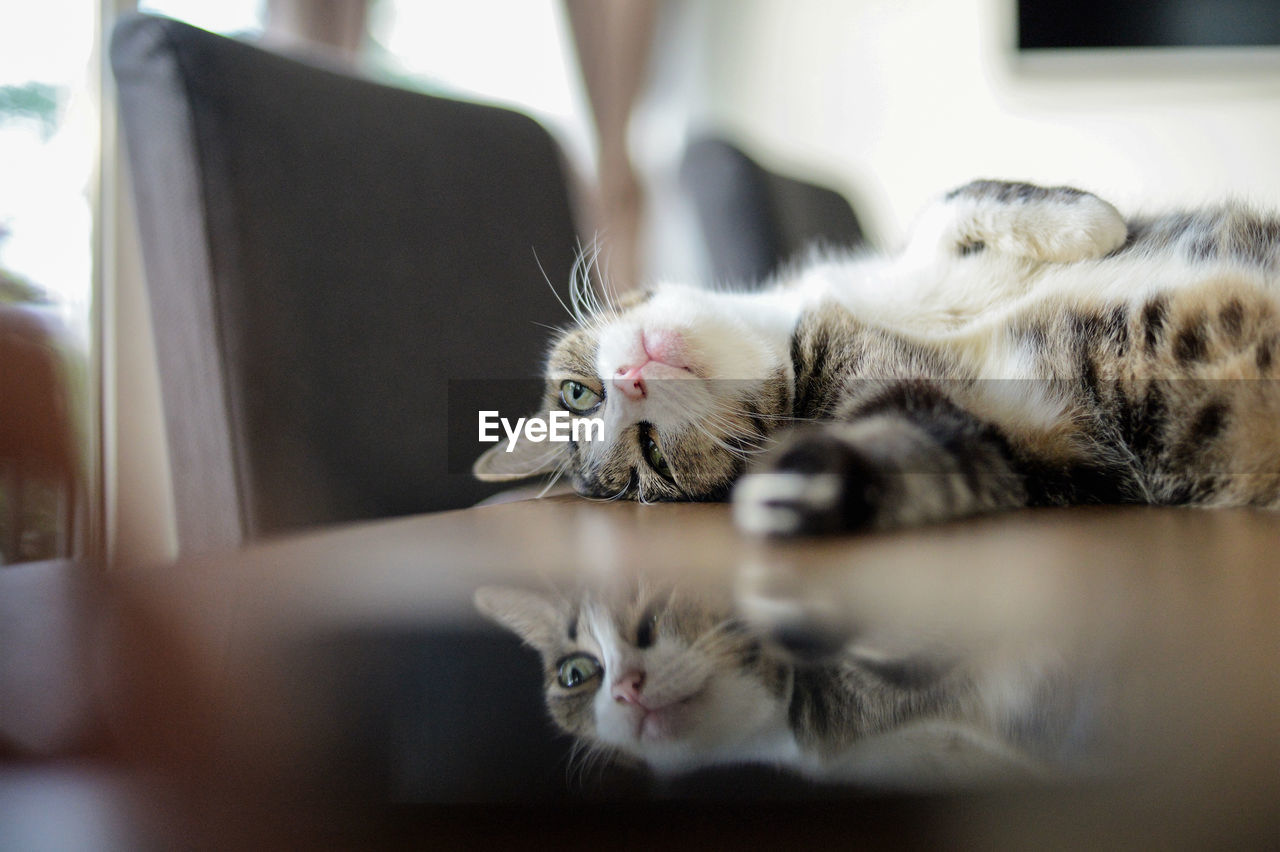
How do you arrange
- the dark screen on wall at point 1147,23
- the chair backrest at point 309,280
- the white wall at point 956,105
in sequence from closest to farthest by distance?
1. the chair backrest at point 309,280
2. the dark screen on wall at point 1147,23
3. the white wall at point 956,105

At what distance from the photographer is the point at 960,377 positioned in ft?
2.25

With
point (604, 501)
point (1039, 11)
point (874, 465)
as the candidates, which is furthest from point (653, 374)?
point (1039, 11)

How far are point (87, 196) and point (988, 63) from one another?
8.27 feet

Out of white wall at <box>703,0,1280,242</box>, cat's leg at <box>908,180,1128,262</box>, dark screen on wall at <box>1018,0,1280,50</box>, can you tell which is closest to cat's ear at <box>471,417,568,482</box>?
cat's leg at <box>908,180,1128,262</box>

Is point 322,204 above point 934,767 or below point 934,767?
above

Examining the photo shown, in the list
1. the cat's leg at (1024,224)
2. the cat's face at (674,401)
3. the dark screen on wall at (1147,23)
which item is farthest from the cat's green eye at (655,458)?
the dark screen on wall at (1147,23)

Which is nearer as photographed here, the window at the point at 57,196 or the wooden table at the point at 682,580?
the wooden table at the point at 682,580

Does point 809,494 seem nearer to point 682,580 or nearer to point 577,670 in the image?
point 682,580

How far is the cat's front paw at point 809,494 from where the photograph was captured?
48cm

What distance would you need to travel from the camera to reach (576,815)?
17cm

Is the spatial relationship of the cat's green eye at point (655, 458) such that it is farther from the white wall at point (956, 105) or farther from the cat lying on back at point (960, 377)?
the white wall at point (956, 105)

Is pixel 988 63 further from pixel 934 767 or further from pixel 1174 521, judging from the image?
pixel 934 767

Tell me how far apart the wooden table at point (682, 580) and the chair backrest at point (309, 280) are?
0.25m

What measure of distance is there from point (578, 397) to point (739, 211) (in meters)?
0.89
